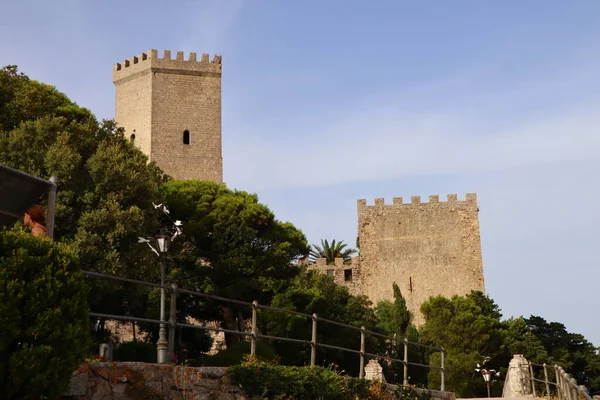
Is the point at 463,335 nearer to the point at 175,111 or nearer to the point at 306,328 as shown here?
the point at 306,328

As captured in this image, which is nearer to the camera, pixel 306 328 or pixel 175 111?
pixel 306 328

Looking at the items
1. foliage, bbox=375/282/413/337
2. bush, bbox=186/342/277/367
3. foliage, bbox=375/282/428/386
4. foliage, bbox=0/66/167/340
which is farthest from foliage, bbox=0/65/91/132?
foliage, bbox=375/282/413/337

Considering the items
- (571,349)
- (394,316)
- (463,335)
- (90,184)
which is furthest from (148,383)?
(571,349)

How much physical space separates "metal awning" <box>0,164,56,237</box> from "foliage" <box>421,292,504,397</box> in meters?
34.4

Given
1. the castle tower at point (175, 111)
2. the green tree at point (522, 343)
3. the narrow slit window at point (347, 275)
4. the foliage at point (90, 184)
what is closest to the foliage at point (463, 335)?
the green tree at point (522, 343)

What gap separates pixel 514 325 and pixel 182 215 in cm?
2191

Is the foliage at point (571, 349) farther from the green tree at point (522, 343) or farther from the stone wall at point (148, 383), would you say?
the stone wall at point (148, 383)

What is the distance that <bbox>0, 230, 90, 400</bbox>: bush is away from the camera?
624cm

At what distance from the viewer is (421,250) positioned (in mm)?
54812

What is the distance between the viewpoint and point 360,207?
56.7 metres

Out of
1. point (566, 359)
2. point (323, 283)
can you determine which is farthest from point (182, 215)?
point (566, 359)

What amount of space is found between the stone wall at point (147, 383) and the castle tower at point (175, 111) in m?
38.8

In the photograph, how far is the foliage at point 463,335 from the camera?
4169 cm

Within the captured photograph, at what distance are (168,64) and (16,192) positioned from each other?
44650 mm
